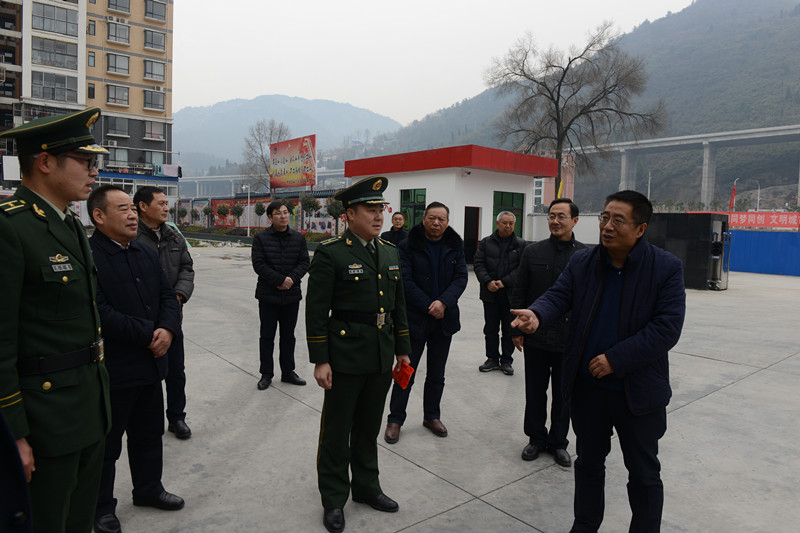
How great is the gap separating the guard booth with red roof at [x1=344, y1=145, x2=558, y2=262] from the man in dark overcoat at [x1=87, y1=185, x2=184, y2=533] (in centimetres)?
1455

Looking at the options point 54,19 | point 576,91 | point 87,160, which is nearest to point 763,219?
point 576,91

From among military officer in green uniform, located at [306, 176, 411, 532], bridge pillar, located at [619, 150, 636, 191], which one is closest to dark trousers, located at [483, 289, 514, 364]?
military officer in green uniform, located at [306, 176, 411, 532]

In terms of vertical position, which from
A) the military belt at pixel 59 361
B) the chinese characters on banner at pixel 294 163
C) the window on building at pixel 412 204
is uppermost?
the chinese characters on banner at pixel 294 163

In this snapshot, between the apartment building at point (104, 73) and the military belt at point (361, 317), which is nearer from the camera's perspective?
the military belt at point (361, 317)

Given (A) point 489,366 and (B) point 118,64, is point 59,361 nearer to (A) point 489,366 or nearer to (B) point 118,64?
(A) point 489,366

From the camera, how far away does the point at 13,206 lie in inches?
69.1

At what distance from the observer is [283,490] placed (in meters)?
3.14

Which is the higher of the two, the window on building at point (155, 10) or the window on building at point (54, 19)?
the window on building at point (155, 10)

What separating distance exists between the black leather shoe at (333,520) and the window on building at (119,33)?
192 feet

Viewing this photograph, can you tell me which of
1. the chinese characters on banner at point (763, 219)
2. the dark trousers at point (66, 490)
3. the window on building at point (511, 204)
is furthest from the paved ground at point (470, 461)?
the chinese characters on banner at point (763, 219)

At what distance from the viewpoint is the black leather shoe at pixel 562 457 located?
11.9 ft

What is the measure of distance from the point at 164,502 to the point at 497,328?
13.5ft

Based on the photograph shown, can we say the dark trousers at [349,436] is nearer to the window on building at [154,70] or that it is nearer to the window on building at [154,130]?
the window on building at [154,130]

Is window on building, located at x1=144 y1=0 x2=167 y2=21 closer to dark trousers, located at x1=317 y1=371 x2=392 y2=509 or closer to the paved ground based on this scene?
the paved ground
